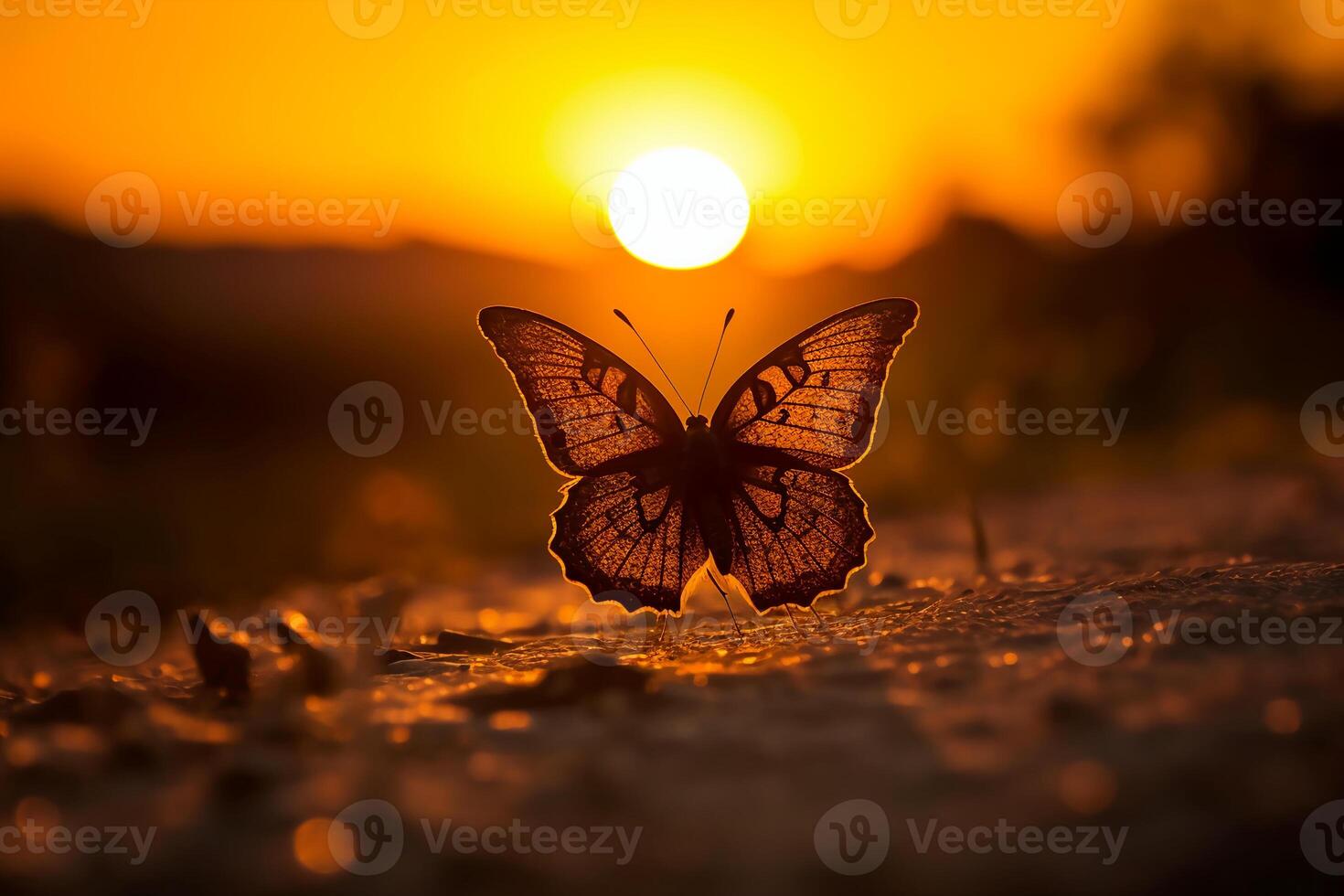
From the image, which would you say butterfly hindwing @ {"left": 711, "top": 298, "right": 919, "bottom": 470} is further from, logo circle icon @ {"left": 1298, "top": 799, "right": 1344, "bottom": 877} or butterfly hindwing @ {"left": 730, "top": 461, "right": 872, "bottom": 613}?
logo circle icon @ {"left": 1298, "top": 799, "right": 1344, "bottom": 877}

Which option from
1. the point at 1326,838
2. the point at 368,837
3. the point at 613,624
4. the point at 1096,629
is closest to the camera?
the point at 1326,838

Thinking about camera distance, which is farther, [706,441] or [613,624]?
[706,441]

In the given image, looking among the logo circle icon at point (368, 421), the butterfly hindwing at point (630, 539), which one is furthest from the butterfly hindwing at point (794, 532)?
the logo circle icon at point (368, 421)

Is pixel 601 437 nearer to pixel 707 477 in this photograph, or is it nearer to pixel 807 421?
pixel 707 477

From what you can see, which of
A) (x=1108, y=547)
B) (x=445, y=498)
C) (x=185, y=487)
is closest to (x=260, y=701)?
(x=1108, y=547)

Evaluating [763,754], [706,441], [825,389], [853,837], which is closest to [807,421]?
[825,389]

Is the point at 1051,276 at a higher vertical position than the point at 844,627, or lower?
higher

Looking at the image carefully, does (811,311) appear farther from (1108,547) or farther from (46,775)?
(46,775)
